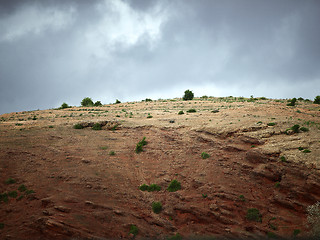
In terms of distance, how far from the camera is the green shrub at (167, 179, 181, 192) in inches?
600

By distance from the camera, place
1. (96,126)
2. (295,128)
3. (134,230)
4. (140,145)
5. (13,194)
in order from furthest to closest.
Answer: (96,126), (140,145), (295,128), (13,194), (134,230)

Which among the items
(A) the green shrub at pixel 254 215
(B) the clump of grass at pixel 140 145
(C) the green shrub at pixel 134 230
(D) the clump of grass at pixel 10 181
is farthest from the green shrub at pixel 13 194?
(A) the green shrub at pixel 254 215

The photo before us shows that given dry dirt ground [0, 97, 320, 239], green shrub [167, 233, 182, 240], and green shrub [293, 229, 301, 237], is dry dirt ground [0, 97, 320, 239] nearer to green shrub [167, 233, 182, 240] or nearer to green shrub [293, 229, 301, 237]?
green shrub [293, 229, 301, 237]

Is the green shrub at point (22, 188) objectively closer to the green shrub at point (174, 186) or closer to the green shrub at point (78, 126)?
the green shrub at point (78, 126)

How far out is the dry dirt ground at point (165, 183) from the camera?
12.1 m

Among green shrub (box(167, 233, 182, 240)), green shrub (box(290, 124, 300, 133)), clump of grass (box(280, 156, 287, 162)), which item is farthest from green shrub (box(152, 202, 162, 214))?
green shrub (box(290, 124, 300, 133))

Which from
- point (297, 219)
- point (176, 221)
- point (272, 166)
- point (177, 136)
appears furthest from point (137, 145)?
point (297, 219)

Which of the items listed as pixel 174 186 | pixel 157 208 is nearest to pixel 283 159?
pixel 174 186

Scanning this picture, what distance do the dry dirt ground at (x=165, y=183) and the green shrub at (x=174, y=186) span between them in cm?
33

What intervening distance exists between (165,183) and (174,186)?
83 cm

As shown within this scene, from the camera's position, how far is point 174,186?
15.5 m

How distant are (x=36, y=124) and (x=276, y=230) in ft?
89.1

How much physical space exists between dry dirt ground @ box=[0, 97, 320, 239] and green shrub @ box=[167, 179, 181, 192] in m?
0.33

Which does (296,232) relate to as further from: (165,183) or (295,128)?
(295,128)
